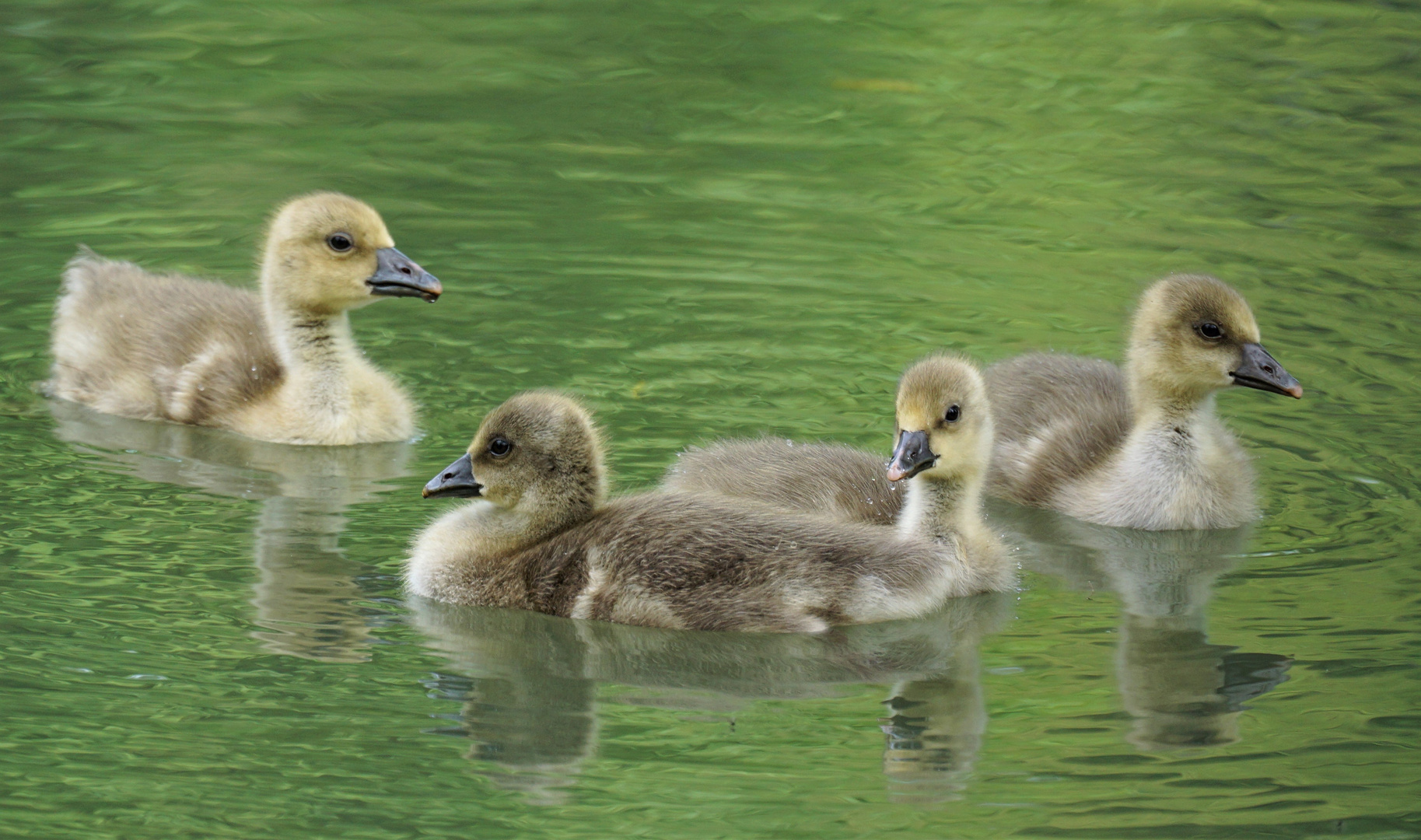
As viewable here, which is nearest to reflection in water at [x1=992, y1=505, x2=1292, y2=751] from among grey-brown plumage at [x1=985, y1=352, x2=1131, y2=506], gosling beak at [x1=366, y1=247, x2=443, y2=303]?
grey-brown plumage at [x1=985, y1=352, x2=1131, y2=506]

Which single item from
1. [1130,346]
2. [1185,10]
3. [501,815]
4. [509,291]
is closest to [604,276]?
[509,291]

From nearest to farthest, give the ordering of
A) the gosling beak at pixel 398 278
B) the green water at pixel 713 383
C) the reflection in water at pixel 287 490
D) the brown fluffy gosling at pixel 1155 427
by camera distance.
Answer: the green water at pixel 713 383 → the reflection in water at pixel 287 490 → the brown fluffy gosling at pixel 1155 427 → the gosling beak at pixel 398 278

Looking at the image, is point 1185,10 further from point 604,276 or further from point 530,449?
point 530,449

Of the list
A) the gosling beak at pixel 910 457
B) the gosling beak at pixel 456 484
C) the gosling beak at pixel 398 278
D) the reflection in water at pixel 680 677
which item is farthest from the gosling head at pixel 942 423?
the gosling beak at pixel 398 278

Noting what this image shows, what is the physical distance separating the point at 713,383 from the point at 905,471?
7.78ft

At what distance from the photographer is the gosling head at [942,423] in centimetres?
692

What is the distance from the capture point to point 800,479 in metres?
7.48

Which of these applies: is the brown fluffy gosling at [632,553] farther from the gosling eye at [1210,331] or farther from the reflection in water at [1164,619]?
the gosling eye at [1210,331]

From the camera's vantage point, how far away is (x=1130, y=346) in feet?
27.4

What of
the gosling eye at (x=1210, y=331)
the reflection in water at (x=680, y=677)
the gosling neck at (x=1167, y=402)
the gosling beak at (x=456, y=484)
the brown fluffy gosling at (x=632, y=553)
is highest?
the gosling eye at (x=1210, y=331)

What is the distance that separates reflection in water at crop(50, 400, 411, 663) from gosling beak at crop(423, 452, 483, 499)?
0.46 m

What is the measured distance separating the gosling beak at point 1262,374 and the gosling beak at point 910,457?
5.62ft

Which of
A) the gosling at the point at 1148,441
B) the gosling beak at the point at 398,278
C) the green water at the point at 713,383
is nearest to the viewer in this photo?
the green water at the point at 713,383

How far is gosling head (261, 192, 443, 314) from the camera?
346 inches
